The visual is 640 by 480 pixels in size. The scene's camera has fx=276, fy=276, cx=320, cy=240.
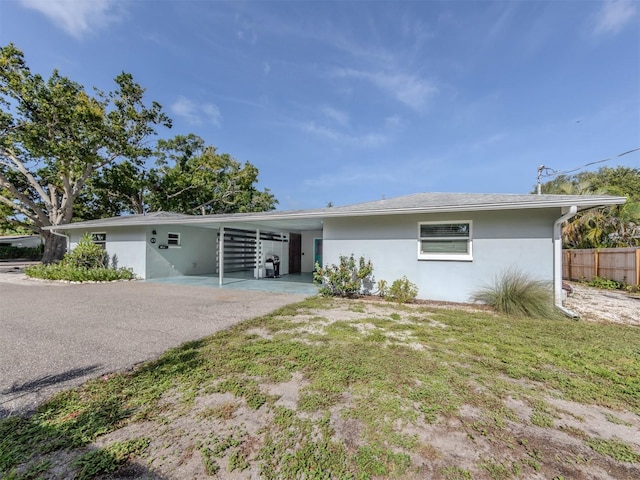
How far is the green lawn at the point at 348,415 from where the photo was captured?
6.15 feet

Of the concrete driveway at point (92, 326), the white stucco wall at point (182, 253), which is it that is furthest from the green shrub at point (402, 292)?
the white stucco wall at point (182, 253)

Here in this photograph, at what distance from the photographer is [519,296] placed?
6.15 m

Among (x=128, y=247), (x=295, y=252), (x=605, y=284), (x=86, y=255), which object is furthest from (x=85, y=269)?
(x=605, y=284)

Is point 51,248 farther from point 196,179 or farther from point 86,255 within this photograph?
point 196,179

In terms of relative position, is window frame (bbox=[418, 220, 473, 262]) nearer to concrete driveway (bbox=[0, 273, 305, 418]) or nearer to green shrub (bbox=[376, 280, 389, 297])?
green shrub (bbox=[376, 280, 389, 297])

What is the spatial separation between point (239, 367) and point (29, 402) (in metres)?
1.91

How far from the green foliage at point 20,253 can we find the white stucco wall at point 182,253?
87.0 feet

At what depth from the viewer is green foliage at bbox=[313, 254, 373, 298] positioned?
7.96m

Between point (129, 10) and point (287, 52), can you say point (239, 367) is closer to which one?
point (129, 10)

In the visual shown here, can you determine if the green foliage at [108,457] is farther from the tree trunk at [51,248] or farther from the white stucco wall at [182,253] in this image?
the tree trunk at [51,248]

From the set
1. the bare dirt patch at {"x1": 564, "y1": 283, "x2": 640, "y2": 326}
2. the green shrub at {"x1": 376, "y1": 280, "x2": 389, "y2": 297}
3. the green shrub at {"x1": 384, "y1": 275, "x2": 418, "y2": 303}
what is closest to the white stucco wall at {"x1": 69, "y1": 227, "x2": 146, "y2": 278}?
the green shrub at {"x1": 376, "y1": 280, "x2": 389, "y2": 297}

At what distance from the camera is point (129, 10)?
8.88 m

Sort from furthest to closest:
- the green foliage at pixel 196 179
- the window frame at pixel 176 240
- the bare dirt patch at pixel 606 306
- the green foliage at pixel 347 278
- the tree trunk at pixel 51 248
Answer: the green foliage at pixel 196 179 → the tree trunk at pixel 51 248 → the window frame at pixel 176 240 → the green foliage at pixel 347 278 → the bare dirt patch at pixel 606 306

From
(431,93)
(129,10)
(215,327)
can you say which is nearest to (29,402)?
(215,327)
